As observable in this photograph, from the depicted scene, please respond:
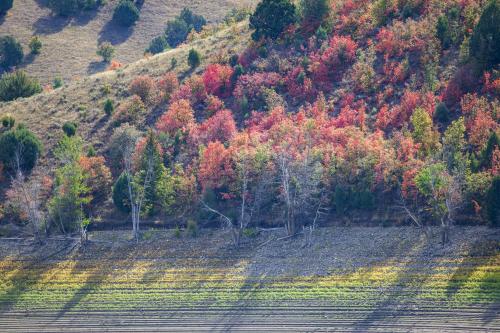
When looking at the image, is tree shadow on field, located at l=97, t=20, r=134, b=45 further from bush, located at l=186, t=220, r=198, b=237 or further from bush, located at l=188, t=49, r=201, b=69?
bush, located at l=186, t=220, r=198, b=237

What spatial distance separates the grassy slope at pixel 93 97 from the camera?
68750 mm

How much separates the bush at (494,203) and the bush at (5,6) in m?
75.4

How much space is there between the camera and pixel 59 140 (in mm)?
66875

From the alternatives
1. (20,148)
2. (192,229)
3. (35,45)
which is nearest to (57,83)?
(35,45)

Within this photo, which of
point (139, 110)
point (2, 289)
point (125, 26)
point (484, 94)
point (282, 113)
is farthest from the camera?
point (125, 26)

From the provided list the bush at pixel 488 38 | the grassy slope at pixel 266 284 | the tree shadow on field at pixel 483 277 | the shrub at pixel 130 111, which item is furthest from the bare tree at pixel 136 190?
the bush at pixel 488 38

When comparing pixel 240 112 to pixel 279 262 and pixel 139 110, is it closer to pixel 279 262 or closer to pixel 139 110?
pixel 139 110

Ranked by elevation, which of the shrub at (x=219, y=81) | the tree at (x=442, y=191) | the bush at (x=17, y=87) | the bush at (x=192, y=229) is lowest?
the bush at (x=192, y=229)

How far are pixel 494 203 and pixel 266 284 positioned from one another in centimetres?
1504

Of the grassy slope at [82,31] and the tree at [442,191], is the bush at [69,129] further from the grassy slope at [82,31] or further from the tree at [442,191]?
the tree at [442,191]

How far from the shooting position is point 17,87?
263 feet

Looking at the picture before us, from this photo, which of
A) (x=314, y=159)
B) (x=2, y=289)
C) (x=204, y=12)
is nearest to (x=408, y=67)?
(x=314, y=159)

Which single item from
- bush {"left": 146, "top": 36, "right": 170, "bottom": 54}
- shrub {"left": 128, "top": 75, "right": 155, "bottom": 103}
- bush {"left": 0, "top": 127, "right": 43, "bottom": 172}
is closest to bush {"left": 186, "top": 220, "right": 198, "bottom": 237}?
bush {"left": 0, "top": 127, "right": 43, "bottom": 172}

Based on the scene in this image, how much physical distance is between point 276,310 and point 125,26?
69493 millimetres
